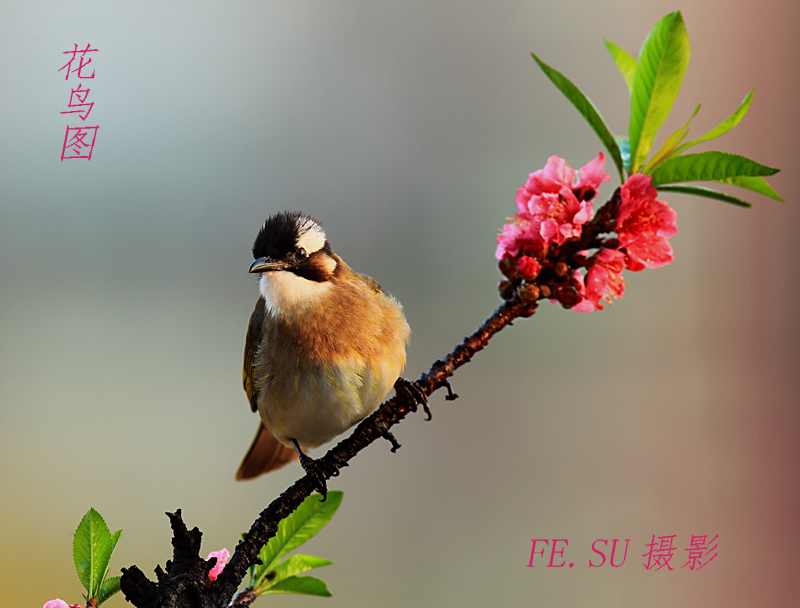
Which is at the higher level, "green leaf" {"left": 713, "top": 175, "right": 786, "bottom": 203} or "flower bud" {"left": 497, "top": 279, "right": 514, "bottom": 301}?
"green leaf" {"left": 713, "top": 175, "right": 786, "bottom": 203}

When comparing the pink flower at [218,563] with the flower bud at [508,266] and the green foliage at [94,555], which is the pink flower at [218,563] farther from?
the flower bud at [508,266]

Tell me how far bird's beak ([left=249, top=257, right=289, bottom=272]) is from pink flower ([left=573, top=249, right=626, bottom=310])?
1.11ft

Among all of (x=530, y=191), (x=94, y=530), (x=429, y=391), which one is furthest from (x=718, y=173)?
(x=94, y=530)

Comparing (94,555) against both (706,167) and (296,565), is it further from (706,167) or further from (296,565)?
(706,167)

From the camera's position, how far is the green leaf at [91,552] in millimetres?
562

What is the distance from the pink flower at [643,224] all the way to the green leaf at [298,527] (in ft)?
1.28

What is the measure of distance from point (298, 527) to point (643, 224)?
46 cm

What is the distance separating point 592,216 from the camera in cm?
62

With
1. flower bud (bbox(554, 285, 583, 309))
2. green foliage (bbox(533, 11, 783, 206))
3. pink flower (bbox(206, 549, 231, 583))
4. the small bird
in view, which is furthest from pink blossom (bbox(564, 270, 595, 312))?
pink flower (bbox(206, 549, 231, 583))

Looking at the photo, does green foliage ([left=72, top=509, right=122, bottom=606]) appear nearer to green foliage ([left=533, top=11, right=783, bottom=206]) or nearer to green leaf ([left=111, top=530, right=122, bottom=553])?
green leaf ([left=111, top=530, right=122, bottom=553])

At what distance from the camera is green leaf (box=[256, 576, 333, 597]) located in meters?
0.59

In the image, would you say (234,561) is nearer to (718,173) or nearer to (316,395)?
(316,395)

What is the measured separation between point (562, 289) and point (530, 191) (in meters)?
0.11

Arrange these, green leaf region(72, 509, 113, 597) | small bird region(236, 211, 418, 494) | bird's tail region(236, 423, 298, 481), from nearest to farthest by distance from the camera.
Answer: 1. green leaf region(72, 509, 113, 597)
2. small bird region(236, 211, 418, 494)
3. bird's tail region(236, 423, 298, 481)
